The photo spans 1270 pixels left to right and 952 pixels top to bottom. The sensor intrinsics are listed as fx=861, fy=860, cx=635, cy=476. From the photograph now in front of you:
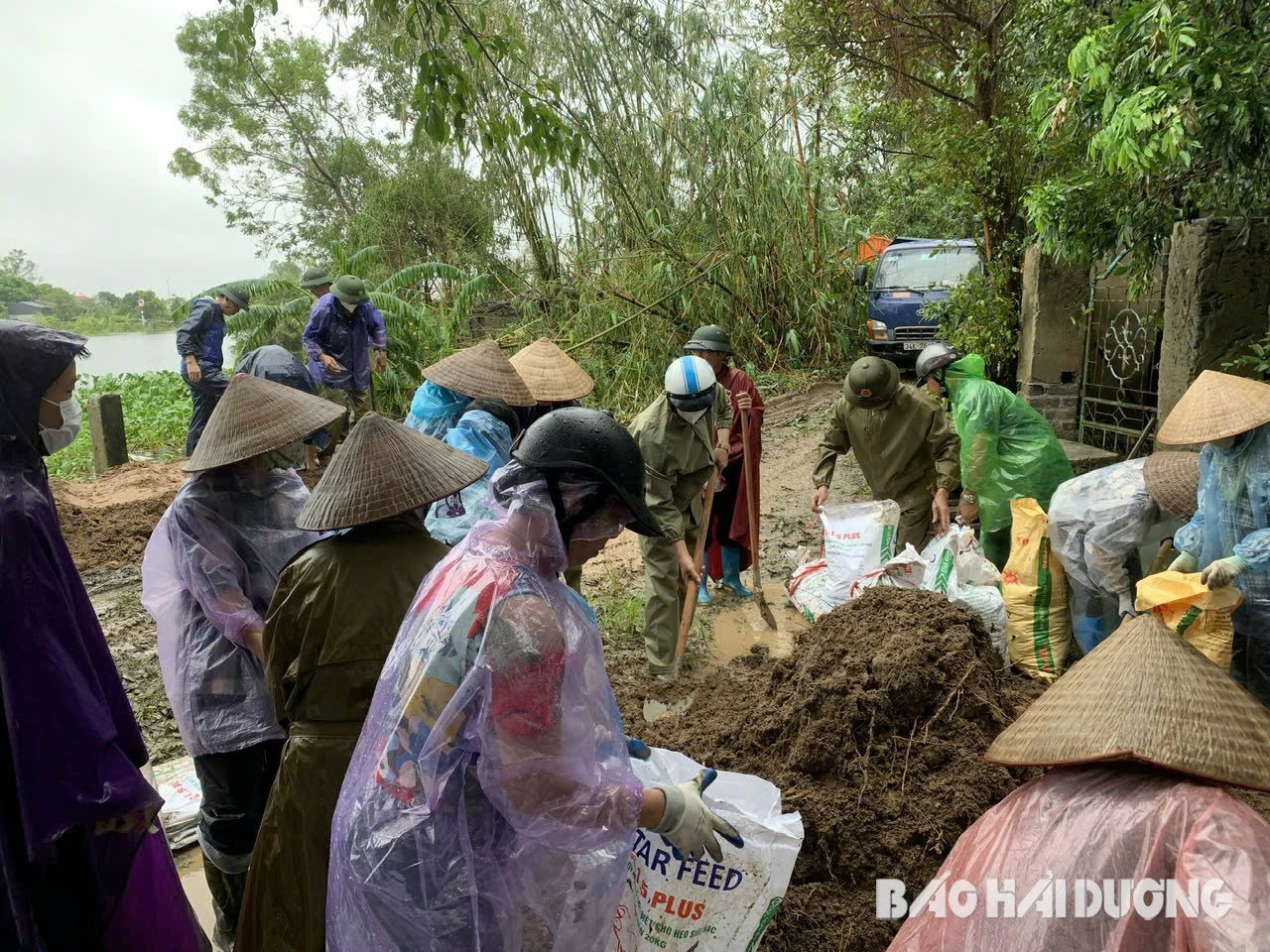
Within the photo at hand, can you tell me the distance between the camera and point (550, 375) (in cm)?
513

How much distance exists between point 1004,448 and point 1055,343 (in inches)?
80.6

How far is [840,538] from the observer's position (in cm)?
482

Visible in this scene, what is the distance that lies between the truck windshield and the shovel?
5824 millimetres

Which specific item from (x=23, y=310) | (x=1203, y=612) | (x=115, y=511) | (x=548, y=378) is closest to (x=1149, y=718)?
(x=1203, y=612)

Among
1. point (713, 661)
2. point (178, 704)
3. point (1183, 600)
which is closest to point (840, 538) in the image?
point (713, 661)

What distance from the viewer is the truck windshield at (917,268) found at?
10.5m

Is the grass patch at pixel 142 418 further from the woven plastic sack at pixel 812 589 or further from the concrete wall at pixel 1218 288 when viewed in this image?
the concrete wall at pixel 1218 288

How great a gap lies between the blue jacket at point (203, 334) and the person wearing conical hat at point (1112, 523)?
6.94 m

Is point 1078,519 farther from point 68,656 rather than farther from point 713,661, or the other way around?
point 68,656

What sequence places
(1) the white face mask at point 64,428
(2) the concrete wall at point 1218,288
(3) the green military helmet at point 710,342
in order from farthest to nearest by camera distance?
(3) the green military helmet at point 710,342, (2) the concrete wall at point 1218,288, (1) the white face mask at point 64,428

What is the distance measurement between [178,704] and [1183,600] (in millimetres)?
3454

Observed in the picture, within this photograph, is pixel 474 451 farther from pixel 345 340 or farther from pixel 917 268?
pixel 917 268

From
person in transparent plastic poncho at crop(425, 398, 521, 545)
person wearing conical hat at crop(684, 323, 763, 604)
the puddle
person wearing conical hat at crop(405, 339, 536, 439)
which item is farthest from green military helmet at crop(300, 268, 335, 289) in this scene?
the puddle

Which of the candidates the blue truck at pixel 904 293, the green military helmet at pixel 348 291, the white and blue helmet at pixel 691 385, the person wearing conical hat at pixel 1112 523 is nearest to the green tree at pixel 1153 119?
the person wearing conical hat at pixel 1112 523
